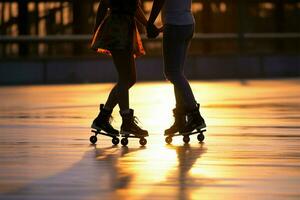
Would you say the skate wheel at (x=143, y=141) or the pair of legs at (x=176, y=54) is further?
the pair of legs at (x=176, y=54)

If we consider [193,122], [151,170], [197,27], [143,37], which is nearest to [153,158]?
[151,170]

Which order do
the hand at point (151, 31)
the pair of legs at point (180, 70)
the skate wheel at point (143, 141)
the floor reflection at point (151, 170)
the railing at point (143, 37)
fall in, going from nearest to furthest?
the floor reflection at point (151, 170) < the hand at point (151, 31) < the skate wheel at point (143, 141) < the pair of legs at point (180, 70) < the railing at point (143, 37)

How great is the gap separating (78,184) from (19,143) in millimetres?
4079

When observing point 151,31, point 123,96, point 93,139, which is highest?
point 151,31

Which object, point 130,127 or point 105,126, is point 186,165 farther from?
point 105,126

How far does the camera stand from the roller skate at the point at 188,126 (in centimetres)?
1284

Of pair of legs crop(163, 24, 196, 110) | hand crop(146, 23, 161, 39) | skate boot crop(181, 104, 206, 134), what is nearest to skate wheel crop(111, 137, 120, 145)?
skate boot crop(181, 104, 206, 134)

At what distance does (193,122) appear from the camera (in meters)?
12.9

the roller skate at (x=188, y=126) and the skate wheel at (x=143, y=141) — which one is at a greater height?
the roller skate at (x=188, y=126)

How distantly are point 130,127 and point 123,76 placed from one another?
0.54 meters

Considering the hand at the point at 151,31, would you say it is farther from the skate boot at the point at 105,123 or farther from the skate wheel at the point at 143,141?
the skate wheel at the point at 143,141

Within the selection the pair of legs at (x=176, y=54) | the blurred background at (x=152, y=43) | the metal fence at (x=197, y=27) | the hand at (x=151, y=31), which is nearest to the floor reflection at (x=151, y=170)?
the pair of legs at (x=176, y=54)

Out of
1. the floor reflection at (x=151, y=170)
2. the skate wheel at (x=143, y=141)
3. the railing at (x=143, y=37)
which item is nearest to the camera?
the floor reflection at (x=151, y=170)

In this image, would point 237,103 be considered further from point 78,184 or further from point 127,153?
point 78,184
